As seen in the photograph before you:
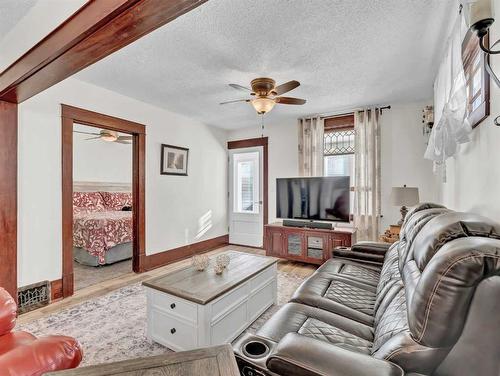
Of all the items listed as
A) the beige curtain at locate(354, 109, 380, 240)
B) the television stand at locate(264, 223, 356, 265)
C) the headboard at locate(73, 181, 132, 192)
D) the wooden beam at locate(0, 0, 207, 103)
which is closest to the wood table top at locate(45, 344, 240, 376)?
the wooden beam at locate(0, 0, 207, 103)

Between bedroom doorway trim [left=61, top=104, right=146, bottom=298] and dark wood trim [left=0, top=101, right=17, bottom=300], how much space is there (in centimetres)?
51

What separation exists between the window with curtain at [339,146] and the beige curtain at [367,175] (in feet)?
0.52

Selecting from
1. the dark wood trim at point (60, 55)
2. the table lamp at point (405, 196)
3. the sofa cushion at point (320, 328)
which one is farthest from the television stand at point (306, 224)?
the dark wood trim at point (60, 55)

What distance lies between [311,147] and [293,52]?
2280 millimetres

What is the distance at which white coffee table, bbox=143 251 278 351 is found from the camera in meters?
1.85

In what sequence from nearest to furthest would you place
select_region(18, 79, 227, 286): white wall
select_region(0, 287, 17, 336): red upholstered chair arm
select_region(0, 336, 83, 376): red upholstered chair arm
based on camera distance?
select_region(0, 336, 83, 376): red upholstered chair arm < select_region(0, 287, 17, 336): red upholstered chair arm < select_region(18, 79, 227, 286): white wall

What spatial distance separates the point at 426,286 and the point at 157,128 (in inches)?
162

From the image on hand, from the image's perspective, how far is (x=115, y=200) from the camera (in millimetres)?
6031

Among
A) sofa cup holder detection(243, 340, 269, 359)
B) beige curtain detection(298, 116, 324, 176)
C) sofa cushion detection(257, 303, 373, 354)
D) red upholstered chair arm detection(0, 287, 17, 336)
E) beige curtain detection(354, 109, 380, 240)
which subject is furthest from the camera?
beige curtain detection(298, 116, 324, 176)

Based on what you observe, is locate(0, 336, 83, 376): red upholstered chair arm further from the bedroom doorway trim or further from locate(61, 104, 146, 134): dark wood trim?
locate(61, 104, 146, 134): dark wood trim

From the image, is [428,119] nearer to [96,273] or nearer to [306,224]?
[306,224]

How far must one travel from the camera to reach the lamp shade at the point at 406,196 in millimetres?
3209

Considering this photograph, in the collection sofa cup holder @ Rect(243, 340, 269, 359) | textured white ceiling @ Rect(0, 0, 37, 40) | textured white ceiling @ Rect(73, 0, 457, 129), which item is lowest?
sofa cup holder @ Rect(243, 340, 269, 359)

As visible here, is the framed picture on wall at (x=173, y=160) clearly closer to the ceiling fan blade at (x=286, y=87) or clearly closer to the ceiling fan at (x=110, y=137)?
the ceiling fan at (x=110, y=137)
